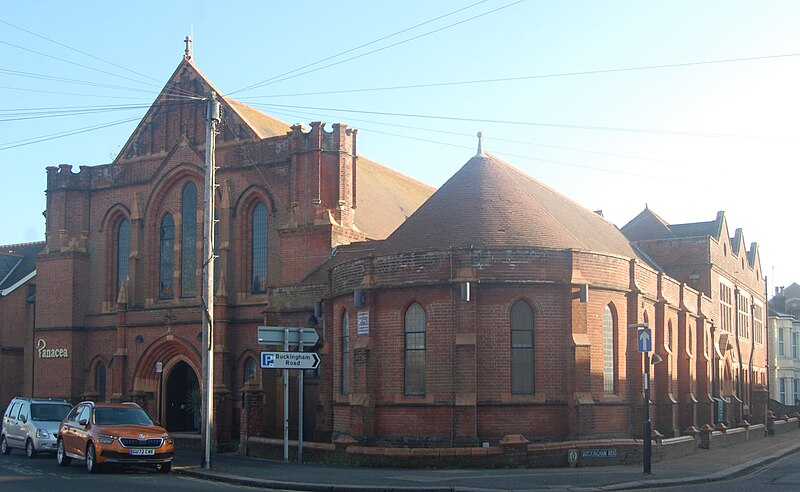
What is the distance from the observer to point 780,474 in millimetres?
22922

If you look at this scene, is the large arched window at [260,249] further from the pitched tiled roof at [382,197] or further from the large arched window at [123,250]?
the large arched window at [123,250]

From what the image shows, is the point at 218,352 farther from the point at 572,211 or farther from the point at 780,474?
the point at 780,474

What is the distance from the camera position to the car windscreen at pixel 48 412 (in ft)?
90.7

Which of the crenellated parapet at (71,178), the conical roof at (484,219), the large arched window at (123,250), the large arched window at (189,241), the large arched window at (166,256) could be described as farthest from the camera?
the crenellated parapet at (71,178)

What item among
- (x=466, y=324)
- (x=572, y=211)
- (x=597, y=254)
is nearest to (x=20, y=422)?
(x=466, y=324)

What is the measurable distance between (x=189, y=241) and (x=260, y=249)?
3434 millimetres

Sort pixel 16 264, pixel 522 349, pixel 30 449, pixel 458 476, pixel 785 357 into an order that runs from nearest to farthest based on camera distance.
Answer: pixel 458 476 < pixel 522 349 < pixel 30 449 < pixel 16 264 < pixel 785 357

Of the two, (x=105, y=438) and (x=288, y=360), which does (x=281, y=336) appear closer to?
(x=288, y=360)

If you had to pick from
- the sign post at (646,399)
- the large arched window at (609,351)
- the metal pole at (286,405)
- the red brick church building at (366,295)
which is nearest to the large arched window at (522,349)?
the red brick church building at (366,295)

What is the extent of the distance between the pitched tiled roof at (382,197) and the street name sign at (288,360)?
496 inches

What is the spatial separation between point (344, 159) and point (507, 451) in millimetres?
15368

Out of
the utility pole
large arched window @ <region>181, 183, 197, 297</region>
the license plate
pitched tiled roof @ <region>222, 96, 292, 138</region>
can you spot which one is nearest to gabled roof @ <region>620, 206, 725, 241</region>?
pitched tiled roof @ <region>222, 96, 292, 138</region>

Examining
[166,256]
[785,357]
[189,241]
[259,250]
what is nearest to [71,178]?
[166,256]

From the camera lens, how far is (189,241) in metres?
37.3
